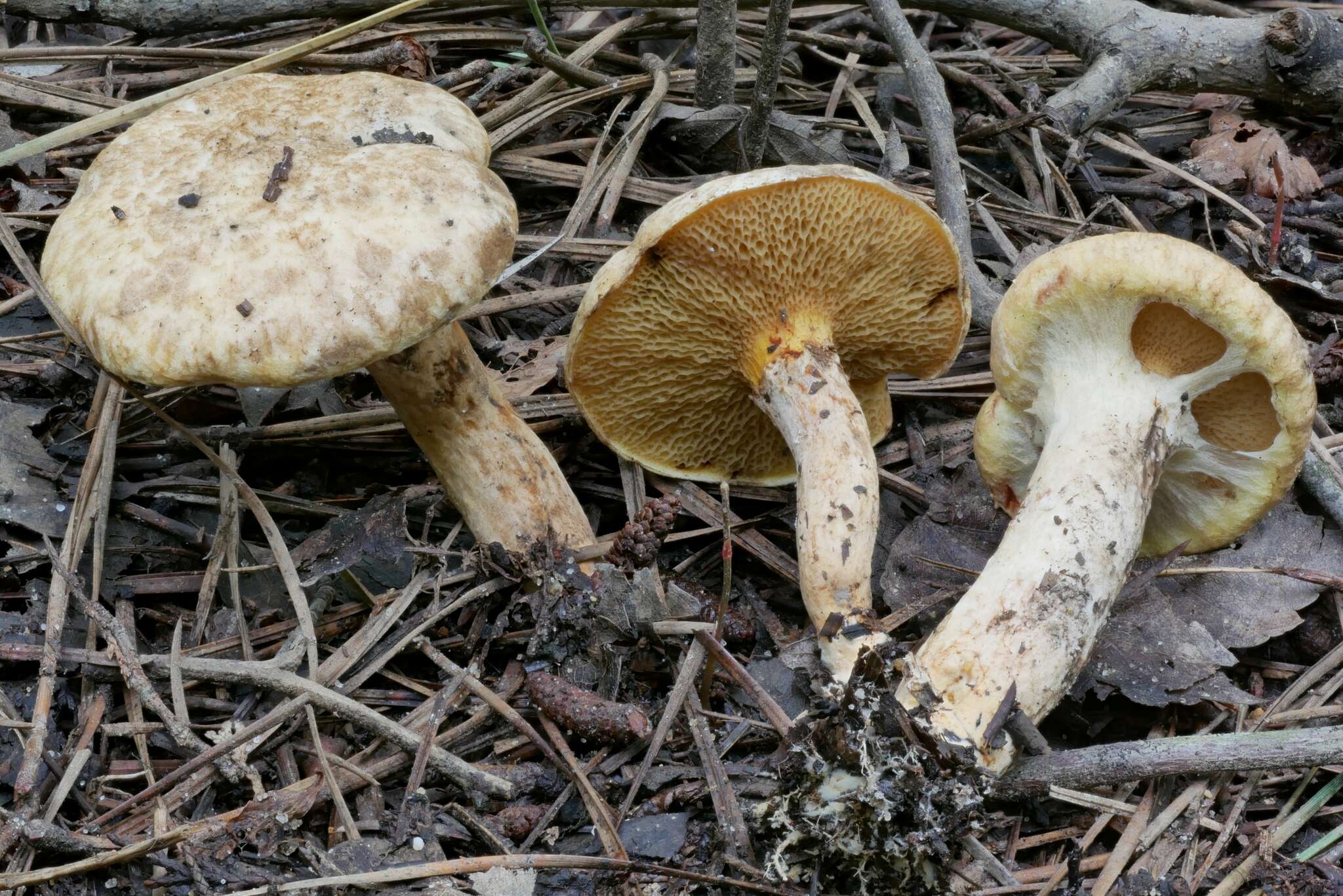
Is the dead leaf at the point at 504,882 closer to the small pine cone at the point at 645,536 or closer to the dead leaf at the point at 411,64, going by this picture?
the small pine cone at the point at 645,536

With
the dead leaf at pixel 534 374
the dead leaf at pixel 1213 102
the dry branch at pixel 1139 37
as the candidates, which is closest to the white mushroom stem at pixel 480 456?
the dead leaf at pixel 534 374

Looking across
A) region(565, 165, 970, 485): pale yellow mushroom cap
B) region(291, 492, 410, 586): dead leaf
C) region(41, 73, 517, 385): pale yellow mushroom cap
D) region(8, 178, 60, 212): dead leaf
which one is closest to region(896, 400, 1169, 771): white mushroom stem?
region(565, 165, 970, 485): pale yellow mushroom cap

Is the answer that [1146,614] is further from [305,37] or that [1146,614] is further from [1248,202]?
[305,37]

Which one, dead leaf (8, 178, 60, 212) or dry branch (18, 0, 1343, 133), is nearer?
dead leaf (8, 178, 60, 212)

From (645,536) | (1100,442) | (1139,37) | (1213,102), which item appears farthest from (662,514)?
(1213,102)

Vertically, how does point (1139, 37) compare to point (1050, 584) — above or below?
above

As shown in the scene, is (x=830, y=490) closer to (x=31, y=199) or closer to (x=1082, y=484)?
(x=1082, y=484)

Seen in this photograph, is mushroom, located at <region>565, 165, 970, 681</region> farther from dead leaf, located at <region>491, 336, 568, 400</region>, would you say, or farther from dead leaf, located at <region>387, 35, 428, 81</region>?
dead leaf, located at <region>387, 35, 428, 81</region>

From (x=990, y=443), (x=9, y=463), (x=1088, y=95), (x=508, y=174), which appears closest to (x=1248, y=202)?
(x=1088, y=95)
